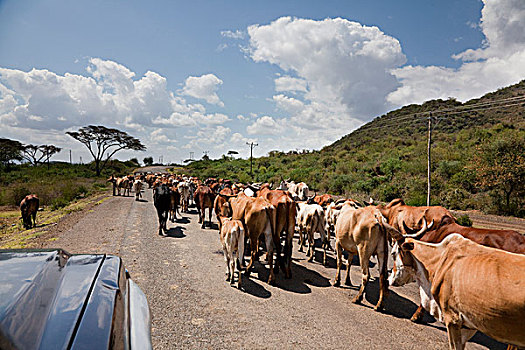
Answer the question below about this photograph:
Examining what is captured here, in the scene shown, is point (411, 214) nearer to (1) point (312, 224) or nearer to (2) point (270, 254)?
(1) point (312, 224)

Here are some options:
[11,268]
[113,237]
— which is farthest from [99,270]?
[113,237]

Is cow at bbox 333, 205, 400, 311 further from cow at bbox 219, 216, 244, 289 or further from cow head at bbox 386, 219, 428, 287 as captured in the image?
cow at bbox 219, 216, 244, 289

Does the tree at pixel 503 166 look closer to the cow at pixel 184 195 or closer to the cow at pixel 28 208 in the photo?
the cow at pixel 184 195

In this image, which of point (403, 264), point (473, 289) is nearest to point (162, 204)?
point (403, 264)

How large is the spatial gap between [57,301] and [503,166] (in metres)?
24.6

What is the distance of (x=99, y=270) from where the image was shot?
2250 millimetres

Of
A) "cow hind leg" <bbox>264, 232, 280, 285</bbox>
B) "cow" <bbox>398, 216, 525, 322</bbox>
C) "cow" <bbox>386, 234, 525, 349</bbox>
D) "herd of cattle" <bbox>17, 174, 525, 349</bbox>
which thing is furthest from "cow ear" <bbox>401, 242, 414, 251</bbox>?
"cow hind leg" <bbox>264, 232, 280, 285</bbox>

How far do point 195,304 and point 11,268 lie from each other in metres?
4.42

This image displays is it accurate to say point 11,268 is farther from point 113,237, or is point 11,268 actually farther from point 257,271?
point 113,237

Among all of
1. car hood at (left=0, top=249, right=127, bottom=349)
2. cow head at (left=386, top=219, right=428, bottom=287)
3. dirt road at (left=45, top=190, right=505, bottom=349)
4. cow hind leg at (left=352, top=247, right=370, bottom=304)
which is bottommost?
dirt road at (left=45, top=190, right=505, bottom=349)

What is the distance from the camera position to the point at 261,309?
5746mm

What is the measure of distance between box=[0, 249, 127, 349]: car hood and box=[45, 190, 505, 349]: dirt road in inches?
113

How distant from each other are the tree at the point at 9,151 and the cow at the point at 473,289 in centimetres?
6316

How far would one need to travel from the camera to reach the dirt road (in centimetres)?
469
